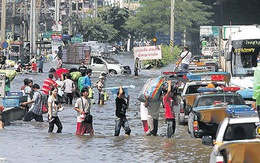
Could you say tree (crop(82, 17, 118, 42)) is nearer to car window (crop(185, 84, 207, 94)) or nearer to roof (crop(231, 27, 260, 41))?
roof (crop(231, 27, 260, 41))

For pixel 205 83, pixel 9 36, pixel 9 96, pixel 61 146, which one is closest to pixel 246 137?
pixel 61 146

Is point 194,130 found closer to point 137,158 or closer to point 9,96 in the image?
point 137,158

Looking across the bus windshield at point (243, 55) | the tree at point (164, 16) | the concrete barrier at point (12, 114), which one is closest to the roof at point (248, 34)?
the bus windshield at point (243, 55)

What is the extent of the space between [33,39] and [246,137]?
66396 millimetres

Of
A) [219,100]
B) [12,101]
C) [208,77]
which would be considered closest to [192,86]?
[208,77]

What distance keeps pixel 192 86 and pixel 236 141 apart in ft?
51.0

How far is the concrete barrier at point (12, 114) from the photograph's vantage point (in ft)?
84.0

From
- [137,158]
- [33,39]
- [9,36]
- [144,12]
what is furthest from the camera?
[9,36]

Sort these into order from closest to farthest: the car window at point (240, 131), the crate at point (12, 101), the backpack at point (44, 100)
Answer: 1. the car window at point (240, 131)
2. the backpack at point (44, 100)
3. the crate at point (12, 101)

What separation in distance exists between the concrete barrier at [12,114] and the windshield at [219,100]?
5736mm

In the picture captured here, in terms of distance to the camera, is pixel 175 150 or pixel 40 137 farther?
pixel 40 137

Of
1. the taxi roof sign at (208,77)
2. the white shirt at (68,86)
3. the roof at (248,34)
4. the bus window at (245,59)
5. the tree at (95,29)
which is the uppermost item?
the tree at (95,29)

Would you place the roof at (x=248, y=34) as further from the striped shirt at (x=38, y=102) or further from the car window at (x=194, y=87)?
the striped shirt at (x=38, y=102)

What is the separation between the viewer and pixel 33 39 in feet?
259
